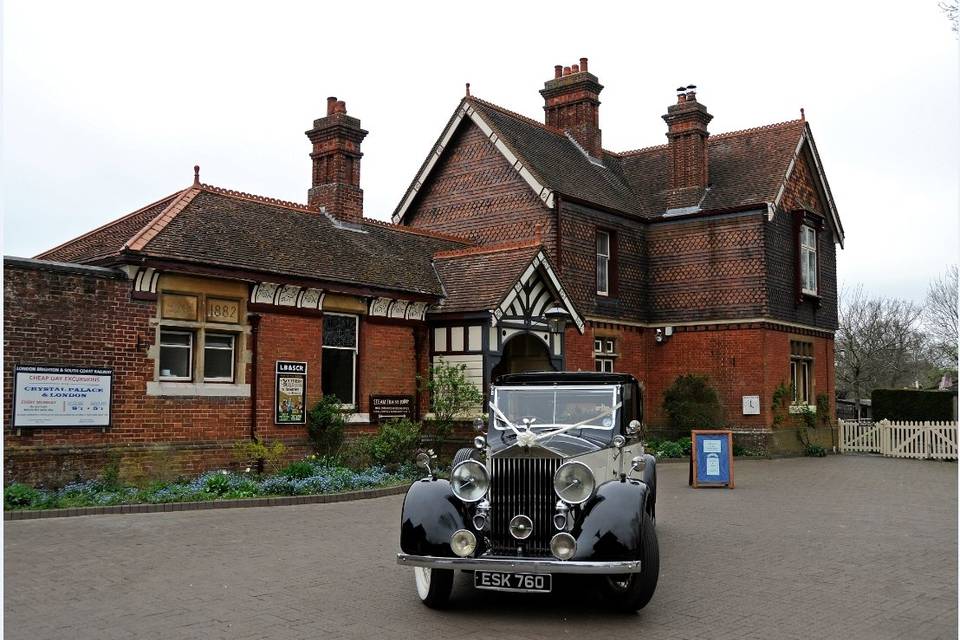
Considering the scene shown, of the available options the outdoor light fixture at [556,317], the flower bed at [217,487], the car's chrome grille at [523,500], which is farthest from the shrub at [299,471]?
the car's chrome grille at [523,500]

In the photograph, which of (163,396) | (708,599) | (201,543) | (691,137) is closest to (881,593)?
(708,599)

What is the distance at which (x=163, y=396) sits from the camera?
14484 mm

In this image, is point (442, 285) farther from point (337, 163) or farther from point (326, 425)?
point (326, 425)

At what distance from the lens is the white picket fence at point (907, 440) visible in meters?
23.9

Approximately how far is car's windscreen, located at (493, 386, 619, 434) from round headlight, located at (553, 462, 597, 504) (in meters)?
1.62

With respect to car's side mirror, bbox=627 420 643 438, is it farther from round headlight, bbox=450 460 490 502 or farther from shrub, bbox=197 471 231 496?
shrub, bbox=197 471 231 496

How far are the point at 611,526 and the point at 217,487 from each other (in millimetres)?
8504

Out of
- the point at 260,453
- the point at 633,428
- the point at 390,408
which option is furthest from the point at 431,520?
the point at 390,408

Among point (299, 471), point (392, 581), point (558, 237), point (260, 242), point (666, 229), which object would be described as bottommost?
point (392, 581)

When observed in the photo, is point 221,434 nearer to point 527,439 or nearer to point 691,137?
point 527,439

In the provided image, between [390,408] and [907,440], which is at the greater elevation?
[390,408]

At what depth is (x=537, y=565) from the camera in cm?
663

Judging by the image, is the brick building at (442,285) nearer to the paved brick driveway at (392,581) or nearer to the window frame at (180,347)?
the window frame at (180,347)

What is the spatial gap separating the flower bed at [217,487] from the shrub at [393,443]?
1.59 ft
